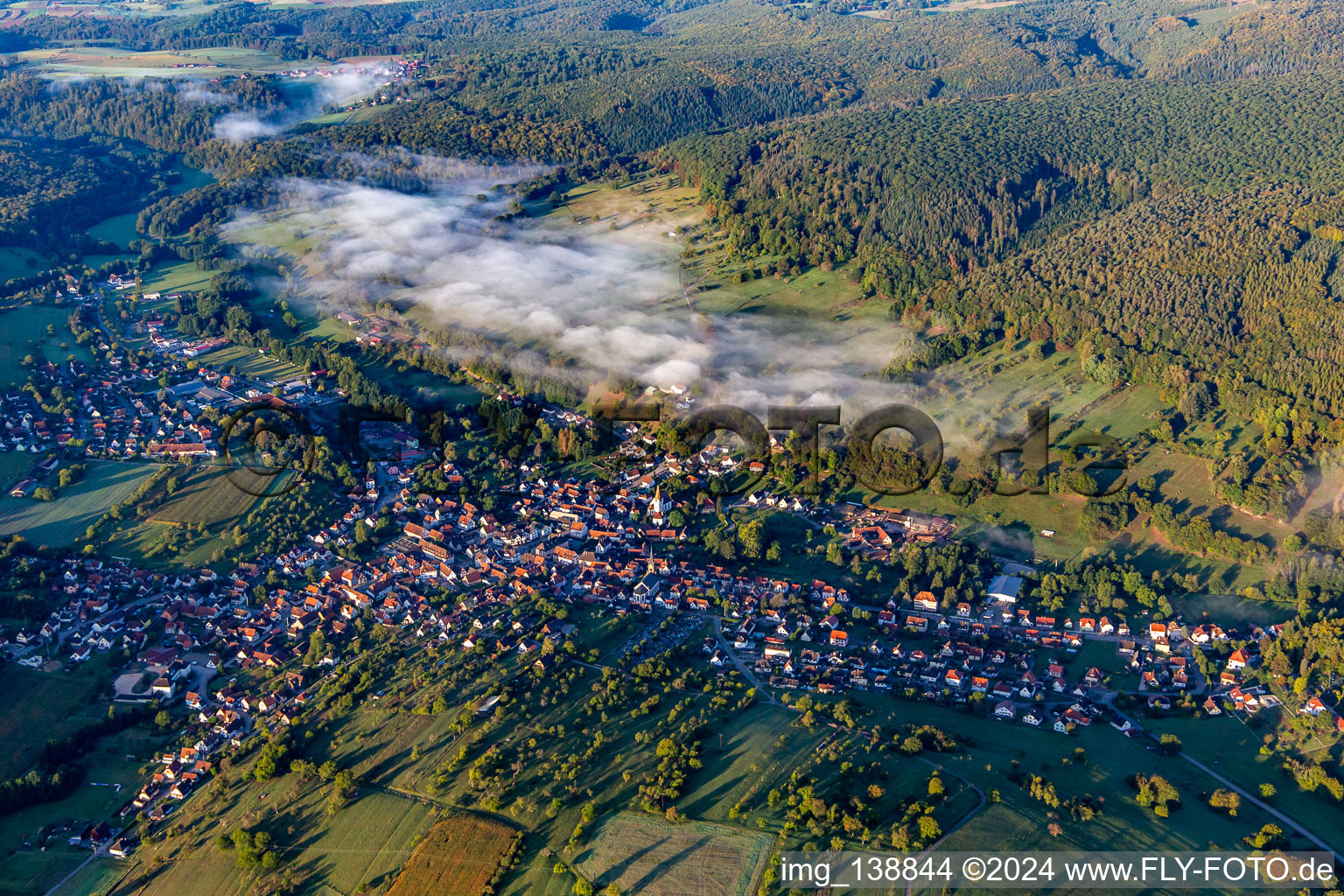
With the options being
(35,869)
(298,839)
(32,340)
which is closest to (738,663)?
(298,839)

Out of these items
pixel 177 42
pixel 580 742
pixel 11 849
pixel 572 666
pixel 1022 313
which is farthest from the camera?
pixel 177 42

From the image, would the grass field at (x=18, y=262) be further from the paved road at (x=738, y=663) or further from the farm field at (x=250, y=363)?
the paved road at (x=738, y=663)

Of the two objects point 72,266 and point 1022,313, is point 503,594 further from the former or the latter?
point 72,266

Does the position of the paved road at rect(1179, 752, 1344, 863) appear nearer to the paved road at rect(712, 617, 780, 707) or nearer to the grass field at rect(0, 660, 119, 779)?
the paved road at rect(712, 617, 780, 707)

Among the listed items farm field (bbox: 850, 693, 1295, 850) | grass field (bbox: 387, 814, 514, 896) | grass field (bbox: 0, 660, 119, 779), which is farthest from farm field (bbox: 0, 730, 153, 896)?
farm field (bbox: 850, 693, 1295, 850)

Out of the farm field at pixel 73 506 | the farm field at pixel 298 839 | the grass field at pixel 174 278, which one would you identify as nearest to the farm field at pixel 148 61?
the grass field at pixel 174 278

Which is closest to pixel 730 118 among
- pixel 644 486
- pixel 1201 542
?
pixel 644 486
